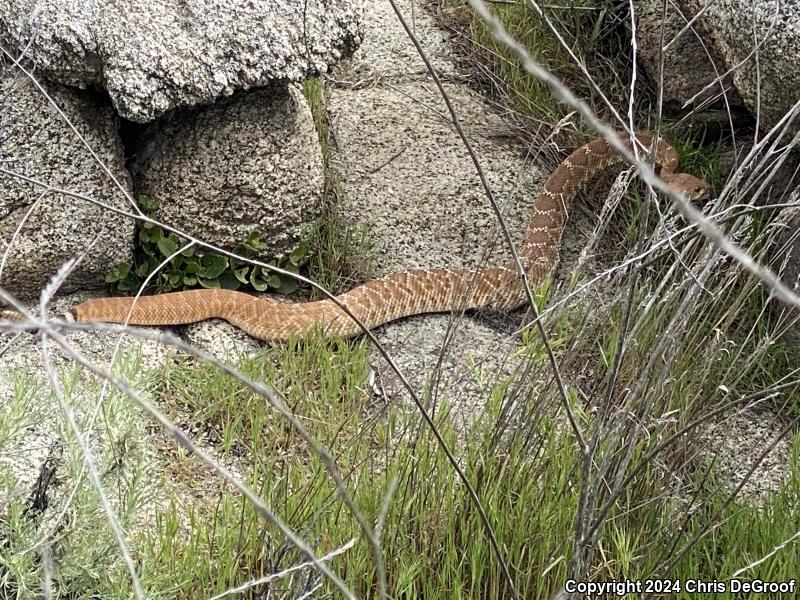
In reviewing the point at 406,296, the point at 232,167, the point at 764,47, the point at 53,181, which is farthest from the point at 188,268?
the point at 764,47

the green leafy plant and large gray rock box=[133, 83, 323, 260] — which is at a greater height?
large gray rock box=[133, 83, 323, 260]

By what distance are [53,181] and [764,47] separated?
3.04 meters

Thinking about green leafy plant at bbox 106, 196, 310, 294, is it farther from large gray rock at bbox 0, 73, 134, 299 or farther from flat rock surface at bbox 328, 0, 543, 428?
flat rock surface at bbox 328, 0, 543, 428

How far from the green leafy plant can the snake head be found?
6.42 ft

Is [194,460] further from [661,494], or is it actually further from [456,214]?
[456,214]

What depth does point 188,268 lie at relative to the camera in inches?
188

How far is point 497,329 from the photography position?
16.6 feet

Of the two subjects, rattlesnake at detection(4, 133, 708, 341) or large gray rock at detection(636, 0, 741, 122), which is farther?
large gray rock at detection(636, 0, 741, 122)

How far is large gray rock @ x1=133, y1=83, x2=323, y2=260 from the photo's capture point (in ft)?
15.1

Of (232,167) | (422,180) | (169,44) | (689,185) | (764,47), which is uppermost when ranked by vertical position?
(169,44)

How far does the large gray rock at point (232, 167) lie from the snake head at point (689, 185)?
6.24 ft

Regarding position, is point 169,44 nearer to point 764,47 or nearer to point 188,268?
point 188,268

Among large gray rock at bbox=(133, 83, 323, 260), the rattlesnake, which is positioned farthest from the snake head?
large gray rock at bbox=(133, 83, 323, 260)

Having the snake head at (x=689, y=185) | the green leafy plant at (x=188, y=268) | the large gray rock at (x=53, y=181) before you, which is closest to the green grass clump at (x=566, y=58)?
the snake head at (x=689, y=185)
